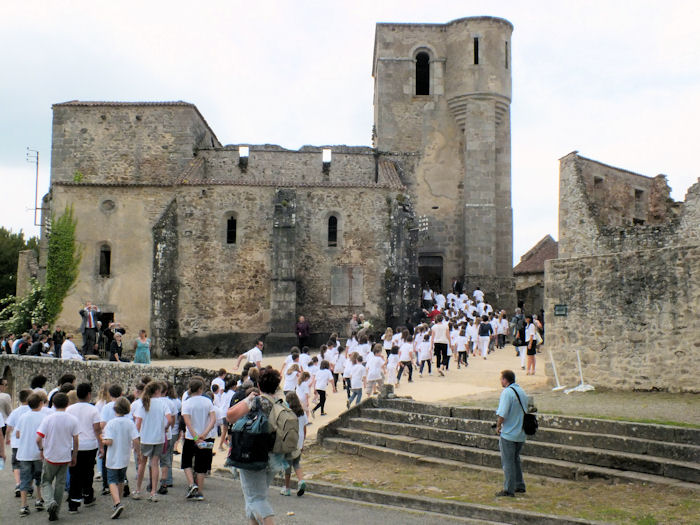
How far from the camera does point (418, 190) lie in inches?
1340

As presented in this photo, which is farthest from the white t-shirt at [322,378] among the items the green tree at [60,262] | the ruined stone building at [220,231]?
the green tree at [60,262]

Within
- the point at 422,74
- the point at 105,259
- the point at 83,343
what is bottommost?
the point at 83,343

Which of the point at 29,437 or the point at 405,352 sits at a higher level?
the point at 405,352

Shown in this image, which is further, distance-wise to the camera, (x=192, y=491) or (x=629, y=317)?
(x=629, y=317)

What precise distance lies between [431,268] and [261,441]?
28.5 metres

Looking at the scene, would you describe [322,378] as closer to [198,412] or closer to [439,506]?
[198,412]

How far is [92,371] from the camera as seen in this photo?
57.1 ft

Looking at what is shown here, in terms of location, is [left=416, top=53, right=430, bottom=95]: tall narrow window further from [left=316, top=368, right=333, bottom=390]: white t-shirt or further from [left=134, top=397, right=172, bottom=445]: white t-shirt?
[left=134, top=397, right=172, bottom=445]: white t-shirt

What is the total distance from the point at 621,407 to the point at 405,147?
24887 millimetres

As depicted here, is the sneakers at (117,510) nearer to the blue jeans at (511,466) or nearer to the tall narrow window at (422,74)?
the blue jeans at (511,466)

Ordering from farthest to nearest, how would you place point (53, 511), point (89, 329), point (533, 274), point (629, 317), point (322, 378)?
point (533, 274)
point (89, 329)
point (322, 378)
point (629, 317)
point (53, 511)

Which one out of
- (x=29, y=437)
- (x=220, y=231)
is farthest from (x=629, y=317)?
(x=220, y=231)

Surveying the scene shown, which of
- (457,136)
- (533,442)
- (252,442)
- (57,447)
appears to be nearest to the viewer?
(252,442)

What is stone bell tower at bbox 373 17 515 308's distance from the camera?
33.1 meters
